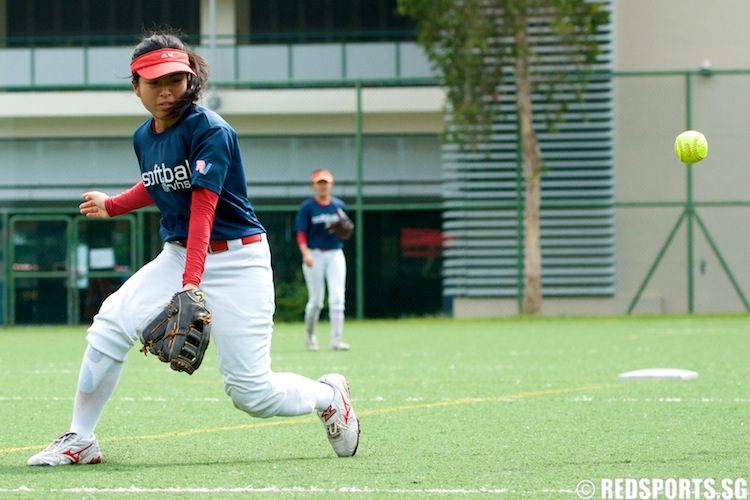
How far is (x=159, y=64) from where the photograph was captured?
548 centimetres

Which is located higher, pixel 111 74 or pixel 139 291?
pixel 111 74

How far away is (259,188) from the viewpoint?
80.0 ft

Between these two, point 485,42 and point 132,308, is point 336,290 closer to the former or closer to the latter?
point 485,42

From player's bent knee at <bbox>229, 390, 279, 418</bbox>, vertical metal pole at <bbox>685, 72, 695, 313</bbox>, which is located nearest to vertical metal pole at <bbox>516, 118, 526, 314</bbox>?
vertical metal pole at <bbox>685, 72, 695, 313</bbox>

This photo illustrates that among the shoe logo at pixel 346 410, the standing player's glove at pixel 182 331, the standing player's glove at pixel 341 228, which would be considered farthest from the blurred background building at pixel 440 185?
the standing player's glove at pixel 182 331

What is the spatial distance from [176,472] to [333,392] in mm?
962

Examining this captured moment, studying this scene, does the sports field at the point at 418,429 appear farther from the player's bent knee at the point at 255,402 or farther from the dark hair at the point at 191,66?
the dark hair at the point at 191,66

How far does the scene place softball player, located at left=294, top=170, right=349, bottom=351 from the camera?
575 inches

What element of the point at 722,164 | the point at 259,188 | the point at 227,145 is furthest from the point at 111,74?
the point at 227,145

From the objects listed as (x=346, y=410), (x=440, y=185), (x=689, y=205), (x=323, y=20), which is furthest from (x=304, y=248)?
(x=323, y=20)

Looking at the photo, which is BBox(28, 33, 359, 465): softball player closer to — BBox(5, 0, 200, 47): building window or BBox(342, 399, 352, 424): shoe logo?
BBox(342, 399, 352, 424): shoe logo

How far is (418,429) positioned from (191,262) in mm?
2158

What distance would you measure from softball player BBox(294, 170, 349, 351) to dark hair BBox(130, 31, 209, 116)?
347 inches

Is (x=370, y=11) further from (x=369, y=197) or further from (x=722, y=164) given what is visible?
(x=722, y=164)
